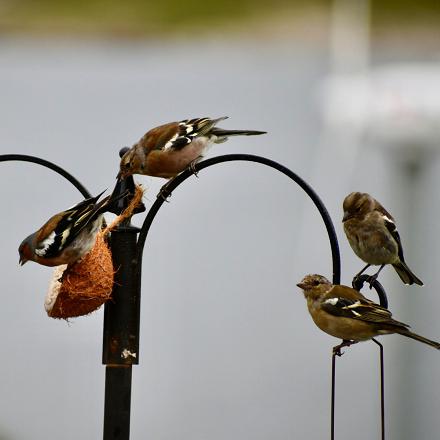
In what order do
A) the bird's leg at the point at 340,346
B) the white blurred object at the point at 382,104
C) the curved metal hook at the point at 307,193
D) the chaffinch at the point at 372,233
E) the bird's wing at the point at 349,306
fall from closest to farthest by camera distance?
the curved metal hook at the point at 307,193
the bird's leg at the point at 340,346
the bird's wing at the point at 349,306
the chaffinch at the point at 372,233
the white blurred object at the point at 382,104

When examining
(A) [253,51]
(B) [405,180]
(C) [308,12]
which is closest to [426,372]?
(B) [405,180]

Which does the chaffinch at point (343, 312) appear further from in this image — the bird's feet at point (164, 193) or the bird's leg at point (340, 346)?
the bird's feet at point (164, 193)

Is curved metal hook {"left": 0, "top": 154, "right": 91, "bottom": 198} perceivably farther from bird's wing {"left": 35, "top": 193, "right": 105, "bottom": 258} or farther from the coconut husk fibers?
the coconut husk fibers

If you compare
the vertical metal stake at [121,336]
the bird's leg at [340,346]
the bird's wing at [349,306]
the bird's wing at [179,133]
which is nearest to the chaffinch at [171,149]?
the bird's wing at [179,133]

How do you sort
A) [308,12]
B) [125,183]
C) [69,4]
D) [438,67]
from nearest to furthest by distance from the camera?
[125,183]
[438,67]
[308,12]
[69,4]

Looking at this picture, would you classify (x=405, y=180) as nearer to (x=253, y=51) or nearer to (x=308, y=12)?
(x=253, y=51)

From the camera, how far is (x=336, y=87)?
8070 mm

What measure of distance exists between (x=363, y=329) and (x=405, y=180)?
12.0ft

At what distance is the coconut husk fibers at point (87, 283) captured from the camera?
299 centimetres

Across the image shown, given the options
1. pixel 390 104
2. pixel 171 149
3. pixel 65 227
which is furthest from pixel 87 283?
pixel 390 104

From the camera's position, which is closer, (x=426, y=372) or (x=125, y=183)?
(x=125, y=183)

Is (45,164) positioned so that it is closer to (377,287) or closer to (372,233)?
(377,287)

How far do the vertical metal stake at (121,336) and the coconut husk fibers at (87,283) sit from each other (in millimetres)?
42

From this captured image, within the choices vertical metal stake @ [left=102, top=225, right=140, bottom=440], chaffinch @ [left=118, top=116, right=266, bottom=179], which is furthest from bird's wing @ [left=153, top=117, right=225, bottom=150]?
vertical metal stake @ [left=102, top=225, right=140, bottom=440]
